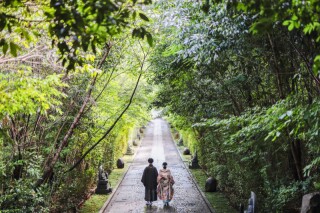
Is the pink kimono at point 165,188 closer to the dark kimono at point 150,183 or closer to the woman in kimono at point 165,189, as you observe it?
the woman in kimono at point 165,189

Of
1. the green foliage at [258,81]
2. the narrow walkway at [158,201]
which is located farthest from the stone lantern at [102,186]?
the green foliage at [258,81]

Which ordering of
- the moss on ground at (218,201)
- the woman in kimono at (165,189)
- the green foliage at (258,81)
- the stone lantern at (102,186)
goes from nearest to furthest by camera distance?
the green foliage at (258,81) < the moss on ground at (218,201) < the woman in kimono at (165,189) < the stone lantern at (102,186)

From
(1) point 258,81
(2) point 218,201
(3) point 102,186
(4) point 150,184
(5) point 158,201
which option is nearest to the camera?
(1) point 258,81

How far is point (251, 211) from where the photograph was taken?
704cm

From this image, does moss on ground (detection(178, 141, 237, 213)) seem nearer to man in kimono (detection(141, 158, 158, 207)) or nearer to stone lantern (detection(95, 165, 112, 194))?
man in kimono (detection(141, 158, 158, 207))

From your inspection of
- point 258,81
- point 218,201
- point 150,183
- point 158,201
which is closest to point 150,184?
point 150,183

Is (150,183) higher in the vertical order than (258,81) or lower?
lower

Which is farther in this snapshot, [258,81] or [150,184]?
[150,184]

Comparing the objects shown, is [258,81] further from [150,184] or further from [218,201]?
[218,201]

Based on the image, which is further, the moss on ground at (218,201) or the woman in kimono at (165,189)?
the woman in kimono at (165,189)

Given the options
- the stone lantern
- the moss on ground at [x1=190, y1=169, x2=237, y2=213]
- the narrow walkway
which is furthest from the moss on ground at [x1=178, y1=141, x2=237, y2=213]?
the stone lantern

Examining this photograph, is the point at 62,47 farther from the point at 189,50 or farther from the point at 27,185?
the point at 27,185

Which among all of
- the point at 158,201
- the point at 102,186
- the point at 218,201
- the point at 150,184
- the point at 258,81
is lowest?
the point at 158,201

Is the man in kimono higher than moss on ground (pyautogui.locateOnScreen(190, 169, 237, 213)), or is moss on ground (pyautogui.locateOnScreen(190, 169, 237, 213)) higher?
the man in kimono
